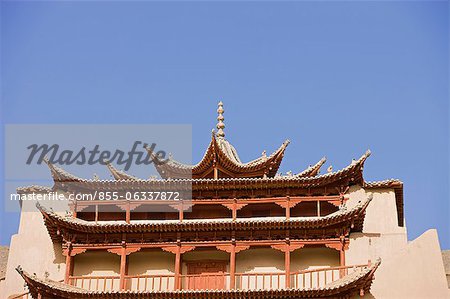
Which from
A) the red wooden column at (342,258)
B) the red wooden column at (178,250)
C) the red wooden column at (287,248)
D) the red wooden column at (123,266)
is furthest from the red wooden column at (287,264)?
the red wooden column at (123,266)

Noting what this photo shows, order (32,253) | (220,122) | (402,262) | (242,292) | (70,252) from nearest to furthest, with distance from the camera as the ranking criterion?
(242,292) < (402,262) < (70,252) < (32,253) < (220,122)

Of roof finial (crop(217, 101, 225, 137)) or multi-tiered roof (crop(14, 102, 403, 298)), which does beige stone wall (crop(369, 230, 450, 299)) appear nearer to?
multi-tiered roof (crop(14, 102, 403, 298))

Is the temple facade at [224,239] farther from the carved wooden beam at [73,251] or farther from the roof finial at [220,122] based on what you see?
the roof finial at [220,122]

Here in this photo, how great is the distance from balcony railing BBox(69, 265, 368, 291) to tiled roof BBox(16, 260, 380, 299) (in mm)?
1154

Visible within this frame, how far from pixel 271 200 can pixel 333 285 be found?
5.36m

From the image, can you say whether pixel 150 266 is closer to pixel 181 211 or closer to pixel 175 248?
pixel 175 248

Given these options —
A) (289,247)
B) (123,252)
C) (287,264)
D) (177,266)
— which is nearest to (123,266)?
(123,252)

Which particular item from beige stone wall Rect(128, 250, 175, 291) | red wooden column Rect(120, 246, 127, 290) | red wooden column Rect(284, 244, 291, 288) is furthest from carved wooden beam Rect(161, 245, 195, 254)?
red wooden column Rect(284, 244, 291, 288)

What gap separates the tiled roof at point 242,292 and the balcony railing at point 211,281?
1154 millimetres

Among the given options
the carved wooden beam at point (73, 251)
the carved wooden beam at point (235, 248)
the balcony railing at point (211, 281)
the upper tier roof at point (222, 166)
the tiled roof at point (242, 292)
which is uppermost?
the upper tier roof at point (222, 166)

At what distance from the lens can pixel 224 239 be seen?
34.2 meters

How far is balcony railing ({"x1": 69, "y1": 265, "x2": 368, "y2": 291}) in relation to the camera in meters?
33.2

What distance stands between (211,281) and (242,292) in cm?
308

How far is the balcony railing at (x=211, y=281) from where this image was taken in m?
33.2
